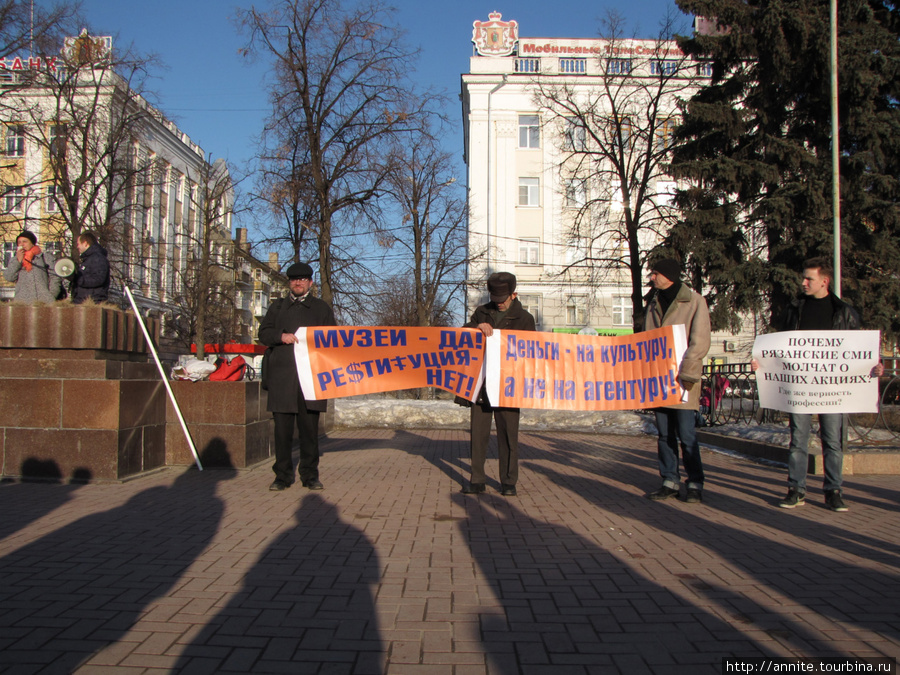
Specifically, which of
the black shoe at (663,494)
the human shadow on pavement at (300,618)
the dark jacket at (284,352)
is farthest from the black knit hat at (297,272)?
the black shoe at (663,494)

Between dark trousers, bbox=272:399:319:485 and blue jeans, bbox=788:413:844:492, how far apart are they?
409 centimetres

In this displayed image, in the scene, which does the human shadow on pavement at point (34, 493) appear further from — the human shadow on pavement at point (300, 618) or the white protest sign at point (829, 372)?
the white protest sign at point (829, 372)

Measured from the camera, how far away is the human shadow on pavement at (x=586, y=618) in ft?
9.05

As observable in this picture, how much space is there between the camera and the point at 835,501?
577 centimetres

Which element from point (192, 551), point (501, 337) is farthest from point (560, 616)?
point (501, 337)

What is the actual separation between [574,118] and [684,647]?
2701 centimetres

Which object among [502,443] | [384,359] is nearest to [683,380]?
[502,443]

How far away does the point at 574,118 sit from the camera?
91.1 ft

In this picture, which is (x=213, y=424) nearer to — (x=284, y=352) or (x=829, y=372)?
(x=284, y=352)

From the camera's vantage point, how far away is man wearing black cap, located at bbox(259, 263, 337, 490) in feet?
21.3

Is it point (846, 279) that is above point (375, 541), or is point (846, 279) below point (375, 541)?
above

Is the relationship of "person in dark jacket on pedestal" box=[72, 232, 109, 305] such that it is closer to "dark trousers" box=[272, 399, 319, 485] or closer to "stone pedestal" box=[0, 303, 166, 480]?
"stone pedestal" box=[0, 303, 166, 480]

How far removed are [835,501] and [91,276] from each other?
757 cm

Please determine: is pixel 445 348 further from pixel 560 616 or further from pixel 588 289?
pixel 588 289
